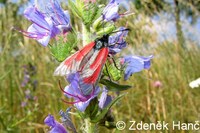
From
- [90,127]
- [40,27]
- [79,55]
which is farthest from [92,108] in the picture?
[40,27]

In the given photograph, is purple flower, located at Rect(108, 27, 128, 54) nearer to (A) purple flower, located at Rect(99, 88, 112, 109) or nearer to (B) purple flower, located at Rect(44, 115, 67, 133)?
(A) purple flower, located at Rect(99, 88, 112, 109)

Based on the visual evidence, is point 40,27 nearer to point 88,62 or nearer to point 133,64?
point 88,62

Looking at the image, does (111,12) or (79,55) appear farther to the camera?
(111,12)

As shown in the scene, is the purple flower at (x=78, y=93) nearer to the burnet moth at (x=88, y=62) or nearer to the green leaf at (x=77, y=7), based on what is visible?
the burnet moth at (x=88, y=62)

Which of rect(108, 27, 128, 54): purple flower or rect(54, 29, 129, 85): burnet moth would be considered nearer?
rect(54, 29, 129, 85): burnet moth

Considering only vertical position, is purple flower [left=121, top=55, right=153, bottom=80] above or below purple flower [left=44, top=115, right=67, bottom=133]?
above

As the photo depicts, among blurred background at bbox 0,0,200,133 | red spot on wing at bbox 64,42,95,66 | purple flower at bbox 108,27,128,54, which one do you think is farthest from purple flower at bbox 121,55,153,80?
blurred background at bbox 0,0,200,133

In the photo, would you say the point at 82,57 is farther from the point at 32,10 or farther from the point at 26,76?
the point at 26,76

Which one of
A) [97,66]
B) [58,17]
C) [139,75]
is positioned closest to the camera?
[97,66]
